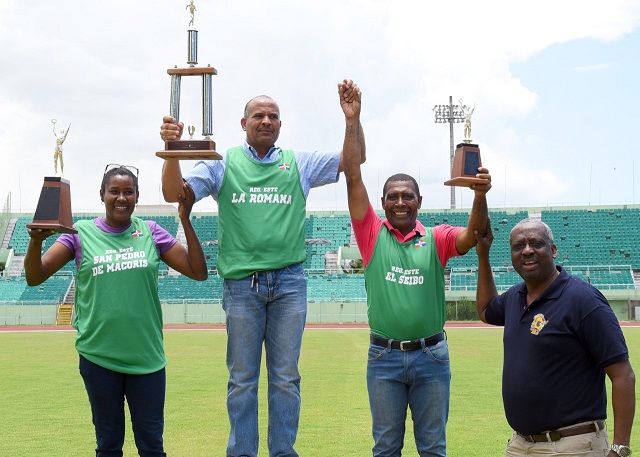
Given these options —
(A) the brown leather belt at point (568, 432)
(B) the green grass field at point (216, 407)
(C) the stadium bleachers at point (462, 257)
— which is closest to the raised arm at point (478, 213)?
(A) the brown leather belt at point (568, 432)

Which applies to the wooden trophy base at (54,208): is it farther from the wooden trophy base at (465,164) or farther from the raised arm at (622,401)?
the raised arm at (622,401)

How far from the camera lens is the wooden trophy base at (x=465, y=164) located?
475 centimetres

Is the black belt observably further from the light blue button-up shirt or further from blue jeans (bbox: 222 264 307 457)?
the light blue button-up shirt

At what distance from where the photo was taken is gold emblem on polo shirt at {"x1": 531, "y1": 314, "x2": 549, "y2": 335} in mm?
4020

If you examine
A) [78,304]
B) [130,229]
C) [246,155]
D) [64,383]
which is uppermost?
[246,155]

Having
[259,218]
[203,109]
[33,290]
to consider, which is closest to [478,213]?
[259,218]

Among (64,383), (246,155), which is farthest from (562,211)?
(246,155)

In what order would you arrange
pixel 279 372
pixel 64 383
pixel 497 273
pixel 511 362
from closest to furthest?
1. pixel 511 362
2. pixel 279 372
3. pixel 64 383
4. pixel 497 273

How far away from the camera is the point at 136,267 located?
4.77 meters

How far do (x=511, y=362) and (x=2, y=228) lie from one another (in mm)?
50693

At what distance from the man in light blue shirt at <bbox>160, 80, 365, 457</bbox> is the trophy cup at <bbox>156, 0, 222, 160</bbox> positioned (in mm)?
83

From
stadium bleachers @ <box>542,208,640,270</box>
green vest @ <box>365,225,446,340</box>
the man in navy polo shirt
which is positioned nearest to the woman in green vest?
green vest @ <box>365,225,446,340</box>

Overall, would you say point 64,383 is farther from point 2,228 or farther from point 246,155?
point 2,228

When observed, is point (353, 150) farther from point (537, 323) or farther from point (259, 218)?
point (537, 323)
